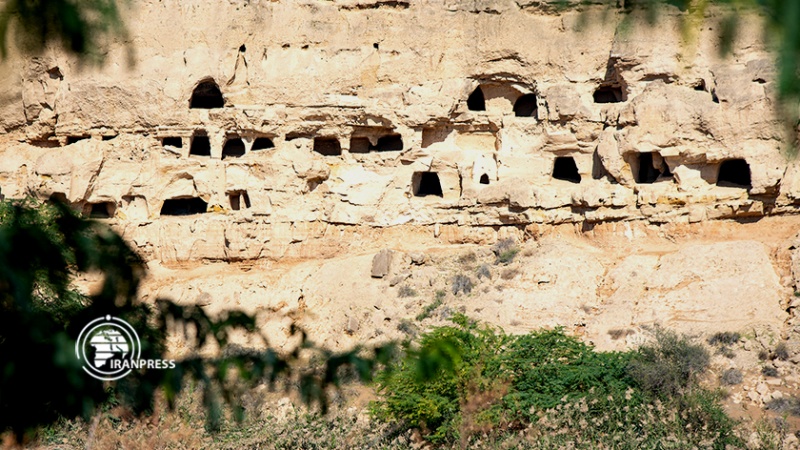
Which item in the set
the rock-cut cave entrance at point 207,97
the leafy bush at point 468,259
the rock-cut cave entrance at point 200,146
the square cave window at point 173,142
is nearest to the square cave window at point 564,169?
the leafy bush at point 468,259

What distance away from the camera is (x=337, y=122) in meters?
22.0

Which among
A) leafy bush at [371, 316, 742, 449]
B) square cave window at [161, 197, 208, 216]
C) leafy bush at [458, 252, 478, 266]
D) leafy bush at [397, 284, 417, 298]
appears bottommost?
leafy bush at [371, 316, 742, 449]

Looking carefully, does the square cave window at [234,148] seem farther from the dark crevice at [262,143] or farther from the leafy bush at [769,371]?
the leafy bush at [769,371]

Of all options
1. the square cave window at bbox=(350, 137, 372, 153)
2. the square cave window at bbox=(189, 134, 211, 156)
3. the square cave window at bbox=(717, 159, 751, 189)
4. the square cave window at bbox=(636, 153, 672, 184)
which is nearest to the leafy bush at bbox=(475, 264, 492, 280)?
the square cave window at bbox=(636, 153, 672, 184)

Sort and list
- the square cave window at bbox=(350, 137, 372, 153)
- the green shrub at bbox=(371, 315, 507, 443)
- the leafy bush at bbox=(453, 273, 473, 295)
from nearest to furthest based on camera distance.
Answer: the green shrub at bbox=(371, 315, 507, 443) < the leafy bush at bbox=(453, 273, 473, 295) < the square cave window at bbox=(350, 137, 372, 153)

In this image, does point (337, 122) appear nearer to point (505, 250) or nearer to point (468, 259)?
point (468, 259)

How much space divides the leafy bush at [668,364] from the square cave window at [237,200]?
9537 millimetres

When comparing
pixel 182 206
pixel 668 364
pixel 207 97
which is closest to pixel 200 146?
pixel 207 97

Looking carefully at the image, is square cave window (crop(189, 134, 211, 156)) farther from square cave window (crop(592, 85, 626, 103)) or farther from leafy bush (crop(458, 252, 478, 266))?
square cave window (crop(592, 85, 626, 103))

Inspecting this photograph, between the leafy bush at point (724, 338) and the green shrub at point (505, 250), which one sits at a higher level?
the green shrub at point (505, 250)

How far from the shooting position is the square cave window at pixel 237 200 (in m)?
22.4

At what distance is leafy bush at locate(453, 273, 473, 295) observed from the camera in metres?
19.9

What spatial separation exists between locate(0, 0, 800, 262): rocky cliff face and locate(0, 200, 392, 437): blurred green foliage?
16.6m

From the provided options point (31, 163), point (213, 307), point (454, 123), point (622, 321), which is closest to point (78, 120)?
point (31, 163)
